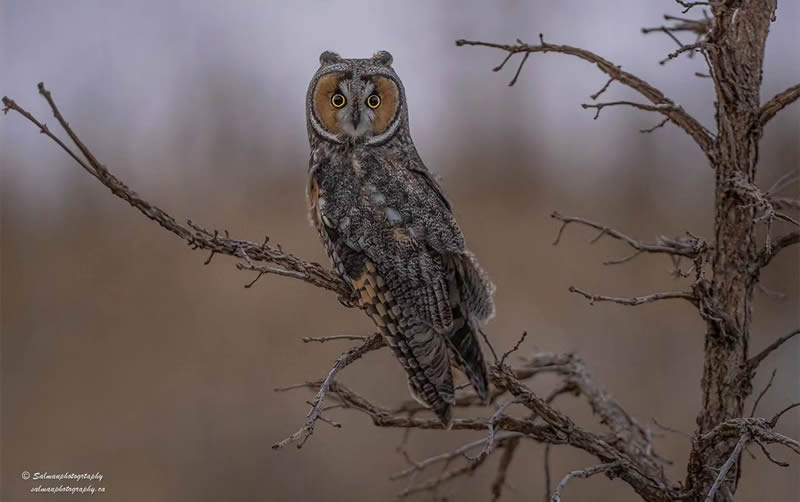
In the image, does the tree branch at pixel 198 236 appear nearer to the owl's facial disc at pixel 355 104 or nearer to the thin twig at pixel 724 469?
the owl's facial disc at pixel 355 104

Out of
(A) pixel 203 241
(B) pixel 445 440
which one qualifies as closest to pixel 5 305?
(B) pixel 445 440

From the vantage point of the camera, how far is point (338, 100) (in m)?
2.16

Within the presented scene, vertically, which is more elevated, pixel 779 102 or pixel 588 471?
pixel 779 102

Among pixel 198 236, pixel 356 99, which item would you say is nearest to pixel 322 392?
pixel 198 236

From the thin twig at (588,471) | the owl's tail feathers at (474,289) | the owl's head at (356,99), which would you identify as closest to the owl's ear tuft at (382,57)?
the owl's head at (356,99)

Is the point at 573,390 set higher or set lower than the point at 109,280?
lower

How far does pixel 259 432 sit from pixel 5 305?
1717 mm

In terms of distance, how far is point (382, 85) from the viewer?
7.01ft

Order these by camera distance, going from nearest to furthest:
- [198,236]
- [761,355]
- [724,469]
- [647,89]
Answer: [724,469]
[198,236]
[761,355]
[647,89]

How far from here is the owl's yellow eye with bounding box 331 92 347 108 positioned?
215 centimetres

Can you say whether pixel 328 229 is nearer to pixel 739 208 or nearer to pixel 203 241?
pixel 203 241

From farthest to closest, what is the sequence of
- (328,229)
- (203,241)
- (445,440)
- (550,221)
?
(550,221), (445,440), (328,229), (203,241)

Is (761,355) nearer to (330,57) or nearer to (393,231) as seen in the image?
(393,231)

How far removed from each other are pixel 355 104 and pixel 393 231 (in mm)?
392
